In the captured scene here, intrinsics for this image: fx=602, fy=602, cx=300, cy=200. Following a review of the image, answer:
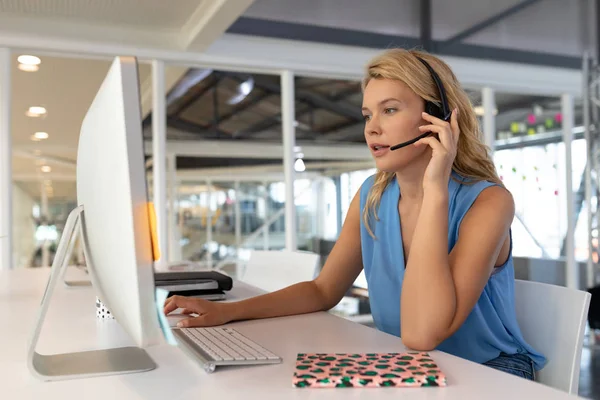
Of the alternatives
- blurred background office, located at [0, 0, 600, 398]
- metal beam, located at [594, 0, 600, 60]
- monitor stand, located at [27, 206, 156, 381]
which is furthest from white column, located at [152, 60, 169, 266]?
metal beam, located at [594, 0, 600, 60]

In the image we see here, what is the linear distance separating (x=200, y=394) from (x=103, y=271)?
254 mm

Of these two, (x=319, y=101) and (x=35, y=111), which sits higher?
(x=319, y=101)

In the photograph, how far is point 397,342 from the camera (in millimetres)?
1175

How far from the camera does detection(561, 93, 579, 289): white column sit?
6.29 metres

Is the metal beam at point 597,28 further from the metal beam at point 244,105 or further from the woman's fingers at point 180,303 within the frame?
the woman's fingers at point 180,303

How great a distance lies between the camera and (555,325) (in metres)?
1.37

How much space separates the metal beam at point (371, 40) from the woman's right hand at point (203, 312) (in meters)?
3.56

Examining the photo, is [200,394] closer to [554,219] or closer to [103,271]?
[103,271]

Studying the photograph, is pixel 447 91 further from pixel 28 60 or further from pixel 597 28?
pixel 597 28

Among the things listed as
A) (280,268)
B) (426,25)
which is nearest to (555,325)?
(280,268)

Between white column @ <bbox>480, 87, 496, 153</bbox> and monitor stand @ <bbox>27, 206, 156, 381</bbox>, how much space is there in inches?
215

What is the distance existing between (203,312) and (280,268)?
3.41ft

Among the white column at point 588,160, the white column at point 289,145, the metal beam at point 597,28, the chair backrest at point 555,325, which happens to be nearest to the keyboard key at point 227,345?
the chair backrest at point 555,325

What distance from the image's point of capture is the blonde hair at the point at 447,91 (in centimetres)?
146
